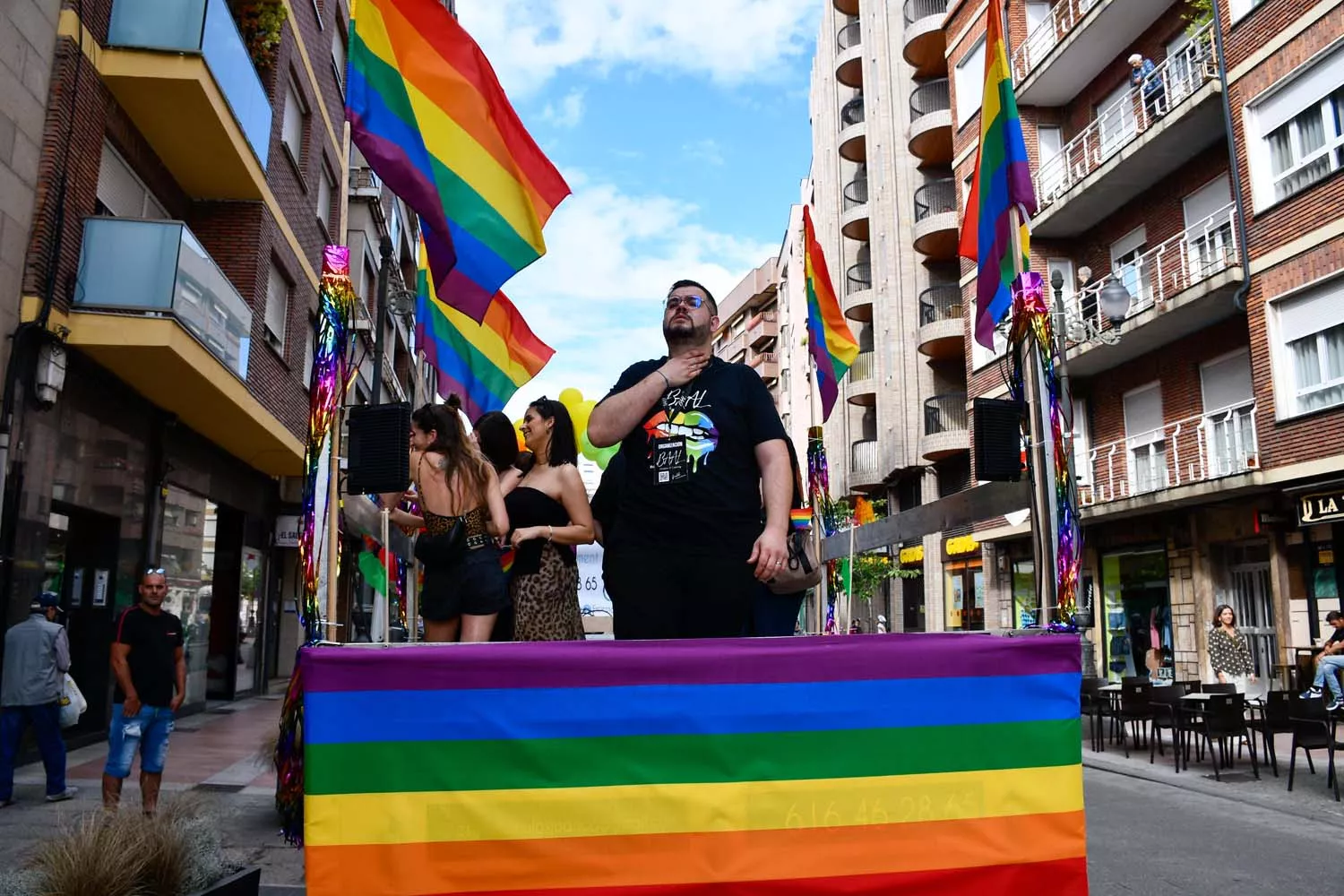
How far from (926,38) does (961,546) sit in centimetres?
1620

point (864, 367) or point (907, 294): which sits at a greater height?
point (907, 294)

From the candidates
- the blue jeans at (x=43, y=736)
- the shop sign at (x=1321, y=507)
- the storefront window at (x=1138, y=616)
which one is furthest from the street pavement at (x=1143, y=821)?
the storefront window at (x=1138, y=616)

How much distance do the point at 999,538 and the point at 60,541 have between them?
20460mm

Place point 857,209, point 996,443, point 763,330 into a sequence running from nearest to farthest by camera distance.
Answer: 1. point 996,443
2. point 857,209
3. point 763,330

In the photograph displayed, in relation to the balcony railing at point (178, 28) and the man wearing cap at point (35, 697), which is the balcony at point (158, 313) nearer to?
the balcony railing at point (178, 28)

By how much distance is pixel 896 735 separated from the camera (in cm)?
267

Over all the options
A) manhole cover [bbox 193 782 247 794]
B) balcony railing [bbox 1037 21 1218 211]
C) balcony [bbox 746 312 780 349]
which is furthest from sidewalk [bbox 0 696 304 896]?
balcony [bbox 746 312 780 349]

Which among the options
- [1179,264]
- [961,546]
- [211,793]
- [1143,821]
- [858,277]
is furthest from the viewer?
[858,277]

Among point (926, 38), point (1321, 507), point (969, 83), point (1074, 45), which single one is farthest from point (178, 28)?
point (926, 38)

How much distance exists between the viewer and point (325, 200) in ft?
74.3

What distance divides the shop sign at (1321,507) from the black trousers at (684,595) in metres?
14.8

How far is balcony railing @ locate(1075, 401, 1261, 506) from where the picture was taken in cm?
1808

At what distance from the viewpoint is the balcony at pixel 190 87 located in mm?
12508

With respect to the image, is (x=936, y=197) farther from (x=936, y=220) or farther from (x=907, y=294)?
(x=907, y=294)
